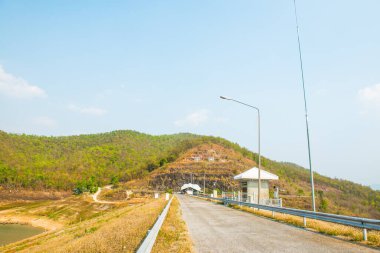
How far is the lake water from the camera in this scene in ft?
162

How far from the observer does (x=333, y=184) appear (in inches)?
6949

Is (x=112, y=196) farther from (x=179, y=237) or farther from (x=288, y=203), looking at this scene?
(x=179, y=237)

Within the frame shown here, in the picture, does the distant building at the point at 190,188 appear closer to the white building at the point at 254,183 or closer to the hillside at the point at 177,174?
the hillside at the point at 177,174

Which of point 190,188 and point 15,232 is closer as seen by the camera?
point 15,232

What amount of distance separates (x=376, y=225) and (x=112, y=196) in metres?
96.2

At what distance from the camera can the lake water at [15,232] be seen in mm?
49406

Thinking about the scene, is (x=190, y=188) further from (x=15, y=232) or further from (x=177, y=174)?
(x=15, y=232)

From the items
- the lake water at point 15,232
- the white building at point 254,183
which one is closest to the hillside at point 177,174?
the white building at point 254,183

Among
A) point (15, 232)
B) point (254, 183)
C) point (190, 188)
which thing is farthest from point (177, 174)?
point (254, 183)

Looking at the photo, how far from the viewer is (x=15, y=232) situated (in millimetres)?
56344

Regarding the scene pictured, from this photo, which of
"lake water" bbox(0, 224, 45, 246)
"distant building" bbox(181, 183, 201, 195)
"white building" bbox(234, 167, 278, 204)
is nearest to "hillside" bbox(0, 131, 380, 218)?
"distant building" bbox(181, 183, 201, 195)

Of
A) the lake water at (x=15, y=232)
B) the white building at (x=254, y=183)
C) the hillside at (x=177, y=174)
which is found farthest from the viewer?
the hillside at (x=177, y=174)

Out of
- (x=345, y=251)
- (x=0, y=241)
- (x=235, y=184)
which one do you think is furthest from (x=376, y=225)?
(x=235, y=184)

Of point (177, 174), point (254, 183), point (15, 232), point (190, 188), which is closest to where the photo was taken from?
point (254, 183)
